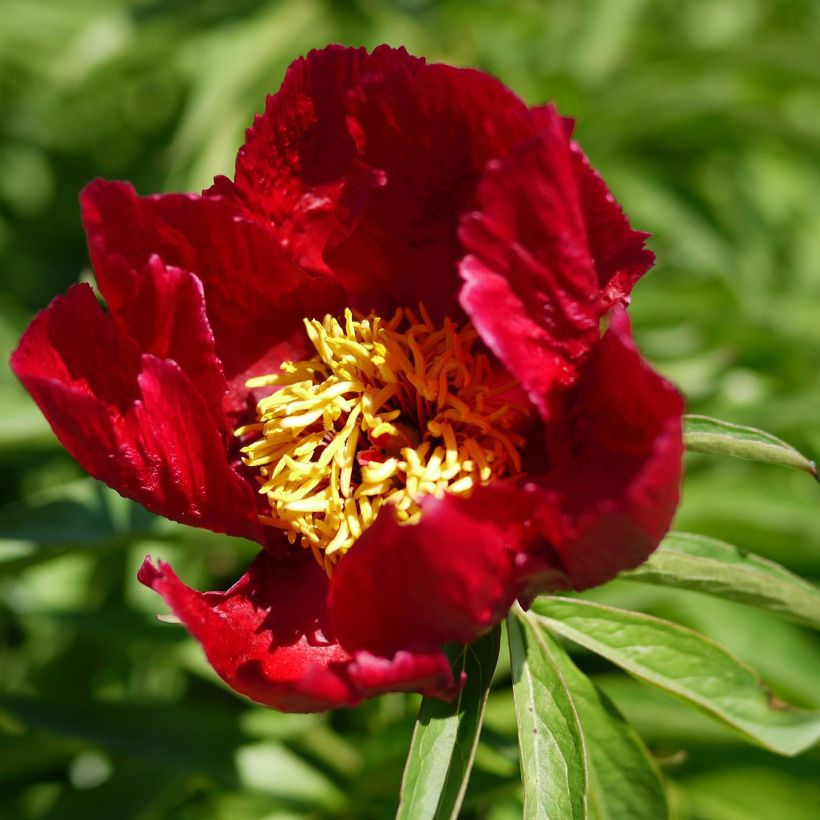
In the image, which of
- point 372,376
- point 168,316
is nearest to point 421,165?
point 372,376

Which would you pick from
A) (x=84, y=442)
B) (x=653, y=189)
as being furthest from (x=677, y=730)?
(x=653, y=189)

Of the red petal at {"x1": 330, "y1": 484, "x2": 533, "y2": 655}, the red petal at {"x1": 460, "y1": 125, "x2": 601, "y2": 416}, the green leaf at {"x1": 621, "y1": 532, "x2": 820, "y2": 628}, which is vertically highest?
the red petal at {"x1": 460, "y1": 125, "x2": 601, "y2": 416}

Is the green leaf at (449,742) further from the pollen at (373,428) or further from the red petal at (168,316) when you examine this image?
the red petal at (168,316)

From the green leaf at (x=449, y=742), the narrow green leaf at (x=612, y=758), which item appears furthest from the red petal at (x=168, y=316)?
the narrow green leaf at (x=612, y=758)

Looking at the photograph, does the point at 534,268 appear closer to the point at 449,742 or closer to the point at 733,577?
the point at 733,577

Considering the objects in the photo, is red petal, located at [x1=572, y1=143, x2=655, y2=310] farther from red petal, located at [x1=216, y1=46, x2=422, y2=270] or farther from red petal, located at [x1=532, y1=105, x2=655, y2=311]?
red petal, located at [x1=216, y1=46, x2=422, y2=270]

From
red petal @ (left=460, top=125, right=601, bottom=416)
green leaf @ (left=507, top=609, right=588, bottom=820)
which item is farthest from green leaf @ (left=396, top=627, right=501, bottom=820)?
red petal @ (left=460, top=125, right=601, bottom=416)

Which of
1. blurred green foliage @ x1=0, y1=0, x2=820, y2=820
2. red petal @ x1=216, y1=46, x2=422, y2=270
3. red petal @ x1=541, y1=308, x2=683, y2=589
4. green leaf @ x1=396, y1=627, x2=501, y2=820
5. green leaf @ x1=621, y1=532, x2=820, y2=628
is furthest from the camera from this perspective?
blurred green foliage @ x1=0, y1=0, x2=820, y2=820
